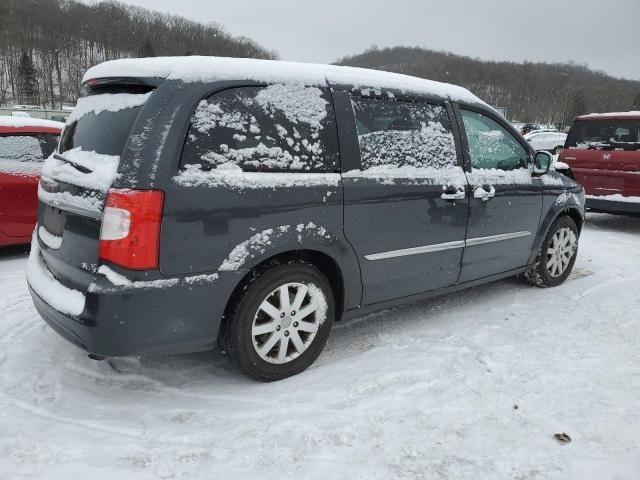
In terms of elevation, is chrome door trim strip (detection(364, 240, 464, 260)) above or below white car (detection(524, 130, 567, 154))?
below

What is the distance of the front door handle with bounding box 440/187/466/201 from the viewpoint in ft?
11.8

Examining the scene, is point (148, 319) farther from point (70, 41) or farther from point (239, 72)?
point (70, 41)

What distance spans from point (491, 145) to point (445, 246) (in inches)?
40.1

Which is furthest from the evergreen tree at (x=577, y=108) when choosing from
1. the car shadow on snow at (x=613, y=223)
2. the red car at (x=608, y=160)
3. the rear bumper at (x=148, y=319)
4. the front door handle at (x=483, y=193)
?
the rear bumper at (x=148, y=319)

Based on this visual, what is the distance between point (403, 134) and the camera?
3398 mm

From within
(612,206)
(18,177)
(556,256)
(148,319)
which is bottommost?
(556,256)

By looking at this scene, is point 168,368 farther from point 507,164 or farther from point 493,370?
point 507,164

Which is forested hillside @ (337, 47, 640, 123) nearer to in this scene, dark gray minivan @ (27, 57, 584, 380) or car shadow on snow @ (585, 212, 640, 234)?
car shadow on snow @ (585, 212, 640, 234)

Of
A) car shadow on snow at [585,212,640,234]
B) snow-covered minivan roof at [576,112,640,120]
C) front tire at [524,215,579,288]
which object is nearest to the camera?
front tire at [524,215,579,288]

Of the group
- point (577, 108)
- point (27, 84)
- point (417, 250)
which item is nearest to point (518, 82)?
point (577, 108)

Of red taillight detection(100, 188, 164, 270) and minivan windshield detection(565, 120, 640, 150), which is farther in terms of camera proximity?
minivan windshield detection(565, 120, 640, 150)

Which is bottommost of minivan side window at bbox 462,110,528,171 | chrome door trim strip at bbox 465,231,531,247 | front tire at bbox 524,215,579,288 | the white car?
→ front tire at bbox 524,215,579,288

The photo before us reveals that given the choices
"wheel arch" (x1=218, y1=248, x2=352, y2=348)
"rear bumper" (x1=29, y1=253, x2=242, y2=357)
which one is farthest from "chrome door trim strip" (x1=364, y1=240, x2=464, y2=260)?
"rear bumper" (x1=29, y1=253, x2=242, y2=357)

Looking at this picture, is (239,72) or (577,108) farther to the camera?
(577,108)
